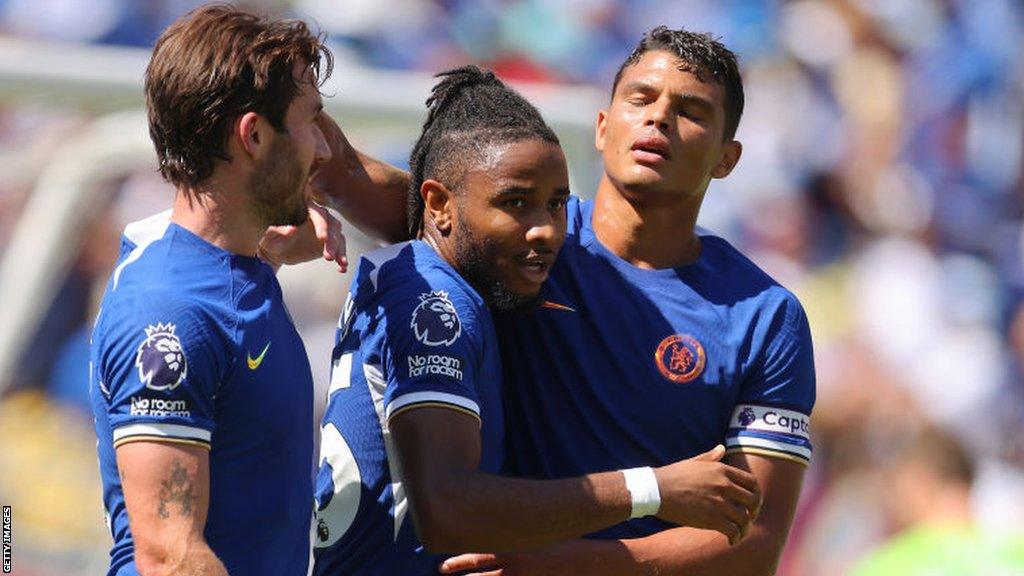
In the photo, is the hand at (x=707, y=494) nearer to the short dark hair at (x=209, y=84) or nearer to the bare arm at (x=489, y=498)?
the bare arm at (x=489, y=498)

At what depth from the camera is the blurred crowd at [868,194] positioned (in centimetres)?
959

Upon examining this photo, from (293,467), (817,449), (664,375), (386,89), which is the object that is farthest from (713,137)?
(817,449)

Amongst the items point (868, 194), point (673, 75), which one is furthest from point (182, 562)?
point (868, 194)

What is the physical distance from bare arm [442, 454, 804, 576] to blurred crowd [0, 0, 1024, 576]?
5543 mm

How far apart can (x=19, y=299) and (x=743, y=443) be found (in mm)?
4011

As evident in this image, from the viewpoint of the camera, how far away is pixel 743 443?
3.95m

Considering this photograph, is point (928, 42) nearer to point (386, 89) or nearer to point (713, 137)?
point (386, 89)

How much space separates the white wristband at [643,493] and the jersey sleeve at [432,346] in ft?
1.25

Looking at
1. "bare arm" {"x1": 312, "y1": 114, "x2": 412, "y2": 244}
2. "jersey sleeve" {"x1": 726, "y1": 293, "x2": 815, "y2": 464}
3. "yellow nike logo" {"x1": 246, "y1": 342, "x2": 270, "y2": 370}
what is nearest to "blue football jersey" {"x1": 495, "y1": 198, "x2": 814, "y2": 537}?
"jersey sleeve" {"x1": 726, "y1": 293, "x2": 815, "y2": 464}

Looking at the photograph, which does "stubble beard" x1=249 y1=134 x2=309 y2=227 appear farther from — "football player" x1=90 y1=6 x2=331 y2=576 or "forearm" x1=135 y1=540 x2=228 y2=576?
"forearm" x1=135 y1=540 x2=228 y2=576

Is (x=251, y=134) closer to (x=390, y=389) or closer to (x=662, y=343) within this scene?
(x=390, y=389)

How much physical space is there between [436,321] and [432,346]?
59 mm

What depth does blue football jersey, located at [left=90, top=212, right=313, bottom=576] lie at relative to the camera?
3.14 metres

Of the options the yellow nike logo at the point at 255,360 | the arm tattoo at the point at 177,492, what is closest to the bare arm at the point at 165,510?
the arm tattoo at the point at 177,492
